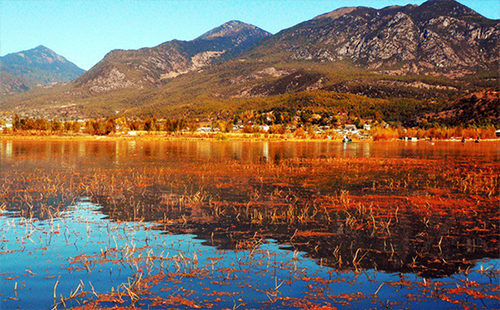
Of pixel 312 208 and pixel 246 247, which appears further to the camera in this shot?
pixel 312 208

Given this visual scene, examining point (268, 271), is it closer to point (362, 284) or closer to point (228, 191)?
point (362, 284)

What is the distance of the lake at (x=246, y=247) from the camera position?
10039mm

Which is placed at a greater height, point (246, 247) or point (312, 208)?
point (312, 208)

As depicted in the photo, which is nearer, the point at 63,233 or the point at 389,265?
the point at 389,265

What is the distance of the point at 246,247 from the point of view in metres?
14.1

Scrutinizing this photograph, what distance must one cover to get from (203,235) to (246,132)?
156099 millimetres

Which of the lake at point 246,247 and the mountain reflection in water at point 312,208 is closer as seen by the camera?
the lake at point 246,247

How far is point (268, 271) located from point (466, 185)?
75.6ft

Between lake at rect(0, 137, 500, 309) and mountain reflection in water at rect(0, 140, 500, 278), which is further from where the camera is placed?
mountain reflection in water at rect(0, 140, 500, 278)

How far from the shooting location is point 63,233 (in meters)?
15.7

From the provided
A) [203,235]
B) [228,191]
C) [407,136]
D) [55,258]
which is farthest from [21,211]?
[407,136]

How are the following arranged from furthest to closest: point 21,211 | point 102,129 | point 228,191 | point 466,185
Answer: point 102,129 → point 466,185 → point 228,191 → point 21,211

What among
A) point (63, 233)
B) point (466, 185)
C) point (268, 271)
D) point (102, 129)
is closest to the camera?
point (268, 271)

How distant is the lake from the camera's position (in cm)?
1004
